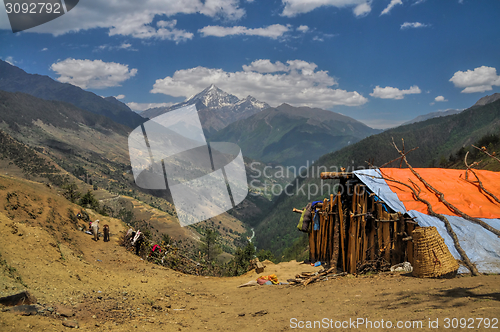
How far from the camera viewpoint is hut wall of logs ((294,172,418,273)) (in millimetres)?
9828

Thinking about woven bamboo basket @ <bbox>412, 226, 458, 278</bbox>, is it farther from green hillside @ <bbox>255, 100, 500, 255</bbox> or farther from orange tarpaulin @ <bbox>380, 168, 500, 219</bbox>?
green hillside @ <bbox>255, 100, 500, 255</bbox>

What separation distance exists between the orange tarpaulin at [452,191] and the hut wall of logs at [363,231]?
0.91 meters

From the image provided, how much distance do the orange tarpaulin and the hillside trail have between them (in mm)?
2848

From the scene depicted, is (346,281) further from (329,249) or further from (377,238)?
(329,249)

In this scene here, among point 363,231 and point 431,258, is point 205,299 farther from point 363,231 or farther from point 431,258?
point 431,258

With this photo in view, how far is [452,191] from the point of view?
10.7 metres

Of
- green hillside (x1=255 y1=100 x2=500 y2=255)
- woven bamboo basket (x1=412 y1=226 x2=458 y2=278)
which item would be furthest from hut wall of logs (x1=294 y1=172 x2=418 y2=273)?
green hillside (x1=255 y1=100 x2=500 y2=255)

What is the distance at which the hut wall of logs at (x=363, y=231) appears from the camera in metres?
9.83

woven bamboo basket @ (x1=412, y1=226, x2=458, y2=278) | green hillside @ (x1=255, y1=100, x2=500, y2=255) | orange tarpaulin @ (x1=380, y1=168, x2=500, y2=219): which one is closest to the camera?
woven bamboo basket @ (x1=412, y1=226, x2=458, y2=278)

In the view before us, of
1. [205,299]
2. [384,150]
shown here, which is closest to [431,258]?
[205,299]

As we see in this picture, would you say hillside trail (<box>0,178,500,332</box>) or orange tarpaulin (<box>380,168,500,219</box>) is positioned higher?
orange tarpaulin (<box>380,168,500,219</box>)

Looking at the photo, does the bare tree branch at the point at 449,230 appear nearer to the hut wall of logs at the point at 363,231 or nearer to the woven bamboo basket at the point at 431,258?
the woven bamboo basket at the point at 431,258

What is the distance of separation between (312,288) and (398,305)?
329 cm

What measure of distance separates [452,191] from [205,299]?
31.4ft
